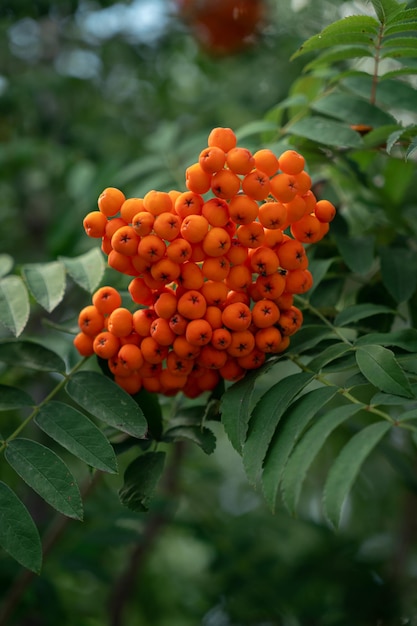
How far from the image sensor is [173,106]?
398 cm

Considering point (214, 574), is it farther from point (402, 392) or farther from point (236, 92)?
point (236, 92)

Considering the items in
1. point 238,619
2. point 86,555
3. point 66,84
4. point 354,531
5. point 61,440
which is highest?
point 66,84

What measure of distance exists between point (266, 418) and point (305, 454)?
0.46 feet

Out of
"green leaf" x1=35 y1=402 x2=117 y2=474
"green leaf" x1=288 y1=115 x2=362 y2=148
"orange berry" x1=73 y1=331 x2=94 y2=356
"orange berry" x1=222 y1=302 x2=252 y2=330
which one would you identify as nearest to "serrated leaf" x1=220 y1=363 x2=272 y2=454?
"orange berry" x1=222 y1=302 x2=252 y2=330

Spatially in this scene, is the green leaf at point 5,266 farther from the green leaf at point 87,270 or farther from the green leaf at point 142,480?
the green leaf at point 142,480

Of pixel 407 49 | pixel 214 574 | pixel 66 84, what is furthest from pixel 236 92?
pixel 214 574

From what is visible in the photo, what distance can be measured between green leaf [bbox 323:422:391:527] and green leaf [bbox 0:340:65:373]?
2.42ft

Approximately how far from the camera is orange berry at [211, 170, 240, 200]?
4.35 feet

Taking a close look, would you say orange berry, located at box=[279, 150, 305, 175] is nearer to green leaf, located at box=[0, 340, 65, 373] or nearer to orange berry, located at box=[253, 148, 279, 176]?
orange berry, located at box=[253, 148, 279, 176]

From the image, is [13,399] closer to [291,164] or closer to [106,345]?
[106,345]

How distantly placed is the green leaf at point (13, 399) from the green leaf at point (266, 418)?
0.54 m

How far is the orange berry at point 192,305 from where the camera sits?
53.1 inches

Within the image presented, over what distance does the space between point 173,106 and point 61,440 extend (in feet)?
9.72

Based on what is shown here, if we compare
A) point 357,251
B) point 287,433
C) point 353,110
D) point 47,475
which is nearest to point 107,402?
point 47,475
